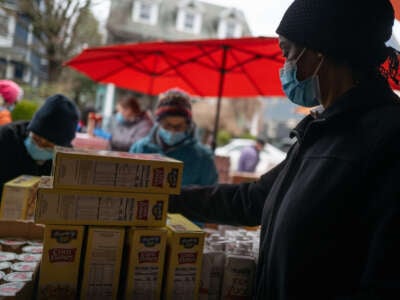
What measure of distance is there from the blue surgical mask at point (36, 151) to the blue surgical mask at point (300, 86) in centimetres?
217

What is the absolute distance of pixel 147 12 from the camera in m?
27.2

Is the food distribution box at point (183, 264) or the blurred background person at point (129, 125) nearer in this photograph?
the food distribution box at point (183, 264)

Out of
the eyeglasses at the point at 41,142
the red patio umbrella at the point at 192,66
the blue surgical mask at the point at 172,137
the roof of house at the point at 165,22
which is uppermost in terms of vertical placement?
the roof of house at the point at 165,22

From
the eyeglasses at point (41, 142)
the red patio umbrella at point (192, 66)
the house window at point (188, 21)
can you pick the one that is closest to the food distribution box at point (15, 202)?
the eyeglasses at point (41, 142)

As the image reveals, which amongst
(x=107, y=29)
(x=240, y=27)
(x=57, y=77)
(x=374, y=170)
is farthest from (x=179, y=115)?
(x=240, y=27)

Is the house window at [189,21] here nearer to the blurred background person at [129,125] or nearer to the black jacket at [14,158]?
the blurred background person at [129,125]

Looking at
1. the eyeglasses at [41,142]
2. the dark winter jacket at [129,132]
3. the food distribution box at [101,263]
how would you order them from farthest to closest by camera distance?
the dark winter jacket at [129,132] → the eyeglasses at [41,142] → the food distribution box at [101,263]

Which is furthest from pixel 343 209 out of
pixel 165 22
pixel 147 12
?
pixel 165 22

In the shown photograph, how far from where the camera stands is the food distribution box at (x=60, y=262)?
64.0 inches

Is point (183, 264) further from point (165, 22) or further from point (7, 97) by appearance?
point (165, 22)

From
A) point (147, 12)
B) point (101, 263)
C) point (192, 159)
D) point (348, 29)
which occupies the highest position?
point (147, 12)

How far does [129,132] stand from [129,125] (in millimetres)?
190

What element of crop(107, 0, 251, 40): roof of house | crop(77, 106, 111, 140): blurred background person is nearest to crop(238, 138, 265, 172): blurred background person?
crop(77, 106, 111, 140): blurred background person

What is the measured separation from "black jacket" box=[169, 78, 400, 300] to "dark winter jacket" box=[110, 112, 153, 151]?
493 cm
